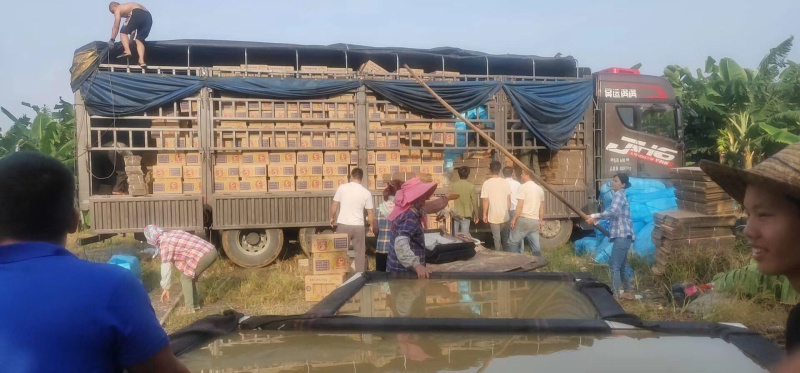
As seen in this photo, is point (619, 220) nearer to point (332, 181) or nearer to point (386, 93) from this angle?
point (386, 93)

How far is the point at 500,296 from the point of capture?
400 centimetres

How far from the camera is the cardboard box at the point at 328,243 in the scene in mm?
7602

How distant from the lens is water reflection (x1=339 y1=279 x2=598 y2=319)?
3514mm

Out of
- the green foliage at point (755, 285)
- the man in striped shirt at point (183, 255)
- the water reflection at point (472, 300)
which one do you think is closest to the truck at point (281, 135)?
the man in striped shirt at point (183, 255)

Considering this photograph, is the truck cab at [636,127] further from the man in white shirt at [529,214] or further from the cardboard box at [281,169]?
the cardboard box at [281,169]

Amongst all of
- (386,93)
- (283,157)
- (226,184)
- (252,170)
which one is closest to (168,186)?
(226,184)

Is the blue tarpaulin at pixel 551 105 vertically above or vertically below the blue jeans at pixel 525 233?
above

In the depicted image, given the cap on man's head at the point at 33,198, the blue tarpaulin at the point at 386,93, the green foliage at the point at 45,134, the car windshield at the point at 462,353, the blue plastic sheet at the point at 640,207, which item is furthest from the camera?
the green foliage at the point at 45,134

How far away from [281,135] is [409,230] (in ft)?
17.4

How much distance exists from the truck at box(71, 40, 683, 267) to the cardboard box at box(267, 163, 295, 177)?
1cm

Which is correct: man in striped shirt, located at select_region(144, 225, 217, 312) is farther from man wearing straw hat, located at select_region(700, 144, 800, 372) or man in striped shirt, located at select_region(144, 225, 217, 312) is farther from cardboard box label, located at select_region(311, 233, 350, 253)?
man wearing straw hat, located at select_region(700, 144, 800, 372)

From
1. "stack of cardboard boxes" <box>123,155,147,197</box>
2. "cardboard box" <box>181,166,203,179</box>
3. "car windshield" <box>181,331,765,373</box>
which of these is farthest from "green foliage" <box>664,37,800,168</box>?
"car windshield" <box>181,331,765,373</box>

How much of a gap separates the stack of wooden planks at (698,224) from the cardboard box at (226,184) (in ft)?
18.8

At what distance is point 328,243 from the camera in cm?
764
